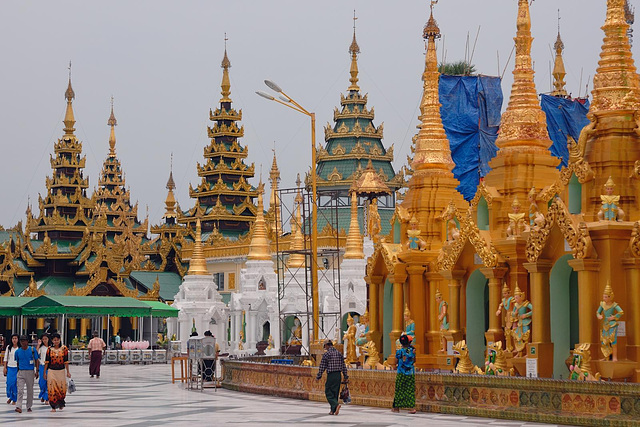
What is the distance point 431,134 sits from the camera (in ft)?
89.8

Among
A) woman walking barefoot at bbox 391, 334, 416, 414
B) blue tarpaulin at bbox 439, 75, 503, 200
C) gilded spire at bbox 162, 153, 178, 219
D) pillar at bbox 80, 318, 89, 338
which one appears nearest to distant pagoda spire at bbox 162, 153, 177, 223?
gilded spire at bbox 162, 153, 178, 219

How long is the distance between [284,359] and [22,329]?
93.0ft

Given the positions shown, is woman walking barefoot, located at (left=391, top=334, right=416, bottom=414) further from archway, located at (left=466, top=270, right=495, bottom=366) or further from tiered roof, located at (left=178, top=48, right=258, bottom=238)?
tiered roof, located at (left=178, top=48, right=258, bottom=238)

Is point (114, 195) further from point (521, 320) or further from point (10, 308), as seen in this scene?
point (521, 320)

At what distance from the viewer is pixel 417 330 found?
84.7 feet

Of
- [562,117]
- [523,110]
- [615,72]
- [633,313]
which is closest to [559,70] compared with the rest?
[562,117]

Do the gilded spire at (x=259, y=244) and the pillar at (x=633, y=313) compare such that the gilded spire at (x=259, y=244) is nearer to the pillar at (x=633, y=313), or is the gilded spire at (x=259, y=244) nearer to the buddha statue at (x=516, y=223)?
the buddha statue at (x=516, y=223)

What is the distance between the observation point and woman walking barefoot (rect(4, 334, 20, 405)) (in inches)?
846

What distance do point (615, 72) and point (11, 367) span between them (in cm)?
1246

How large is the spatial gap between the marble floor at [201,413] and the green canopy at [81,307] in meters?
21.7

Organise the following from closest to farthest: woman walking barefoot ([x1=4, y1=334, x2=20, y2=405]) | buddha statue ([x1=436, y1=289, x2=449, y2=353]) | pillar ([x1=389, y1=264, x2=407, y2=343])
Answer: woman walking barefoot ([x1=4, y1=334, x2=20, y2=405])
buddha statue ([x1=436, y1=289, x2=449, y2=353])
pillar ([x1=389, y1=264, x2=407, y2=343])

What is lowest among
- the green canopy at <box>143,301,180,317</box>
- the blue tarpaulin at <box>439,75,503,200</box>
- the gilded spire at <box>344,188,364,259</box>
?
the green canopy at <box>143,301,180,317</box>

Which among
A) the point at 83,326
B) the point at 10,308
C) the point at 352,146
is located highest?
the point at 352,146

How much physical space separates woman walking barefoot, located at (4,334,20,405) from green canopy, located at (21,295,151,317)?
2644cm
